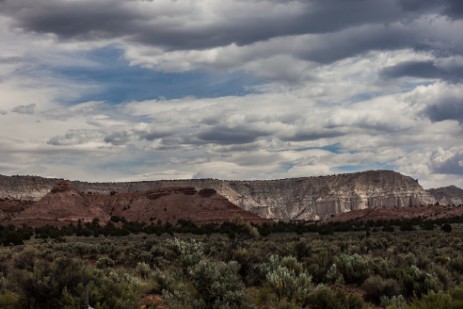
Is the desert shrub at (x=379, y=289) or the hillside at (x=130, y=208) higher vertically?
the desert shrub at (x=379, y=289)

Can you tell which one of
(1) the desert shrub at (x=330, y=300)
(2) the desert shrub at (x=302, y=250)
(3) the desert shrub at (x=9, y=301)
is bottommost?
(2) the desert shrub at (x=302, y=250)

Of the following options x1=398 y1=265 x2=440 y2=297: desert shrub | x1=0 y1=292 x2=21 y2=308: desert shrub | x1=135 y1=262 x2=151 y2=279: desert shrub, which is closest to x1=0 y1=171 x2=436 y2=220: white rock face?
x1=135 y1=262 x2=151 y2=279: desert shrub

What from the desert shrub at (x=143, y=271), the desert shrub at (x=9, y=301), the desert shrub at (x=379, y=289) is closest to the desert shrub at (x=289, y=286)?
the desert shrub at (x=379, y=289)

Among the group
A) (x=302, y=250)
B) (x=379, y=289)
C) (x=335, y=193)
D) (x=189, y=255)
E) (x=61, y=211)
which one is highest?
(x=189, y=255)

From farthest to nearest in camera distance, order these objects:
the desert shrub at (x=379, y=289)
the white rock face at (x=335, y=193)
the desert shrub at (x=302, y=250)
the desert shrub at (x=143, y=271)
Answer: the white rock face at (x=335, y=193)
the desert shrub at (x=302, y=250)
the desert shrub at (x=143, y=271)
the desert shrub at (x=379, y=289)

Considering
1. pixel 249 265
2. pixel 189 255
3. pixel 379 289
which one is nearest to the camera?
pixel 379 289

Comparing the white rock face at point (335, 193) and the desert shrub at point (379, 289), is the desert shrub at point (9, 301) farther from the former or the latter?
the white rock face at point (335, 193)

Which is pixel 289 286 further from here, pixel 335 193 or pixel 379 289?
pixel 335 193

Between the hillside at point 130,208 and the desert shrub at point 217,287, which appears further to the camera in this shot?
the hillside at point 130,208

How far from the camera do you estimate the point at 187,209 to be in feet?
365

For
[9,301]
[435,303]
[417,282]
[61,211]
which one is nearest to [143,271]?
[9,301]

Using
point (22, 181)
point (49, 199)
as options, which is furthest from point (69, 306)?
point (22, 181)

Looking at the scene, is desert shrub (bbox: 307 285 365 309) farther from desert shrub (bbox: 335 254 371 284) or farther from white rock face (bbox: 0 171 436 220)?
white rock face (bbox: 0 171 436 220)

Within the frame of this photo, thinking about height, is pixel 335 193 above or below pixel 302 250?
below
